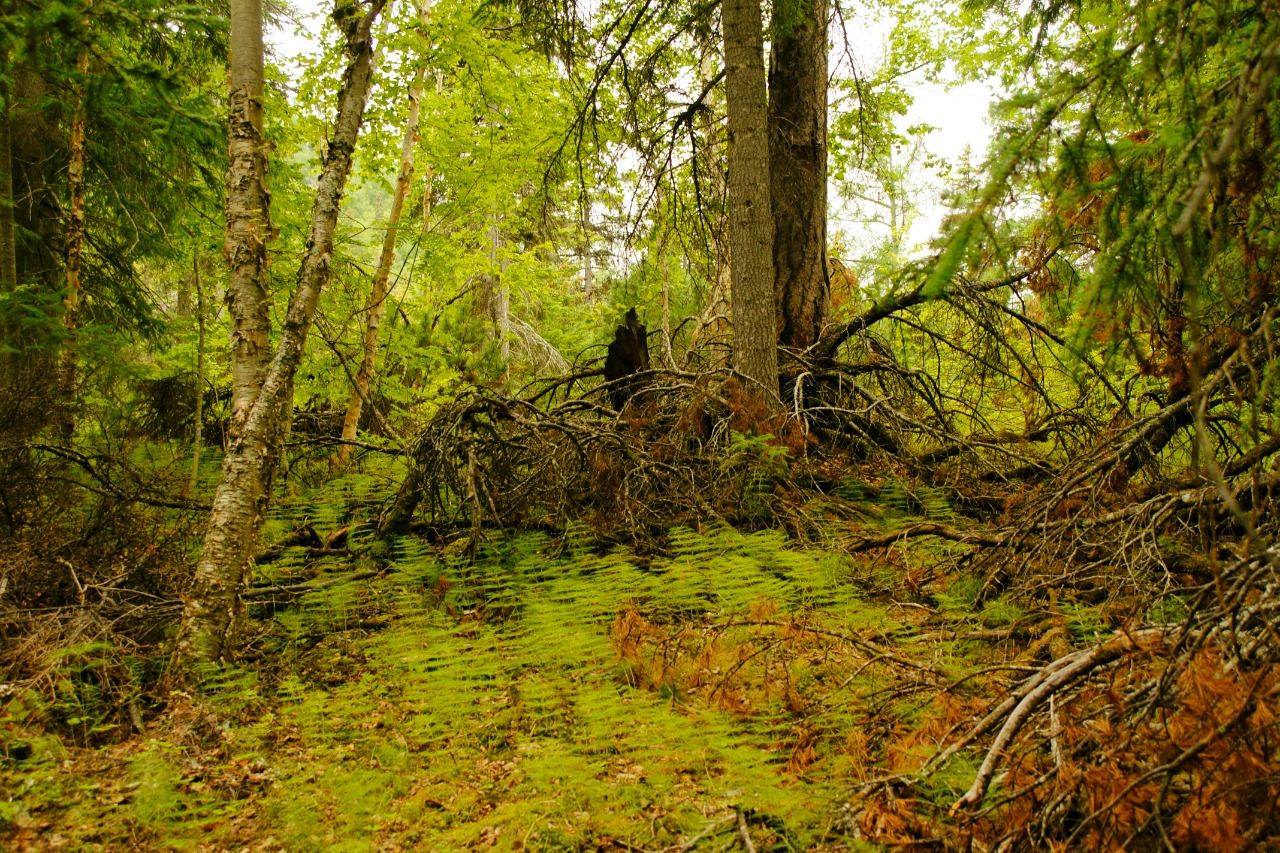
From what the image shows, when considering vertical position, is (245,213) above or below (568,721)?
above

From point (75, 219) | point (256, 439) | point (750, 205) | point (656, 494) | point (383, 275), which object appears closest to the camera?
point (256, 439)

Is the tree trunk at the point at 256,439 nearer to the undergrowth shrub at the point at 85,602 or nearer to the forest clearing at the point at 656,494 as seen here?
the forest clearing at the point at 656,494

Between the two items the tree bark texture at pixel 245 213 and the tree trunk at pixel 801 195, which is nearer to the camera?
the tree bark texture at pixel 245 213

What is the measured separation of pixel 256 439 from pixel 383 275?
4.90 metres

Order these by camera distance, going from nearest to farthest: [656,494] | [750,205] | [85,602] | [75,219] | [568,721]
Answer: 1. [568,721]
2. [85,602]
3. [656,494]
4. [750,205]
5. [75,219]

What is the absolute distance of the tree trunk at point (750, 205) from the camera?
625cm

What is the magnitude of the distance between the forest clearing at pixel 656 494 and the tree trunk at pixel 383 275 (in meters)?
0.11

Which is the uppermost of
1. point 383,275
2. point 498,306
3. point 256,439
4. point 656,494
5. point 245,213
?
point 498,306

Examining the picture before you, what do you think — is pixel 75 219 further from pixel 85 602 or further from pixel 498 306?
pixel 498 306

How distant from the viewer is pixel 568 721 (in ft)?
10.6

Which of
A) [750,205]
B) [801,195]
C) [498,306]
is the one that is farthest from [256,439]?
[498,306]

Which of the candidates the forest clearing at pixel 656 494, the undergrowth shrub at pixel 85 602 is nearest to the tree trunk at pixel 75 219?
the forest clearing at pixel 656 494

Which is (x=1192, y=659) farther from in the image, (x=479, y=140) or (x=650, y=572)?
(x=479, y=140)

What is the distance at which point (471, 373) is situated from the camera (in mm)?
10781
